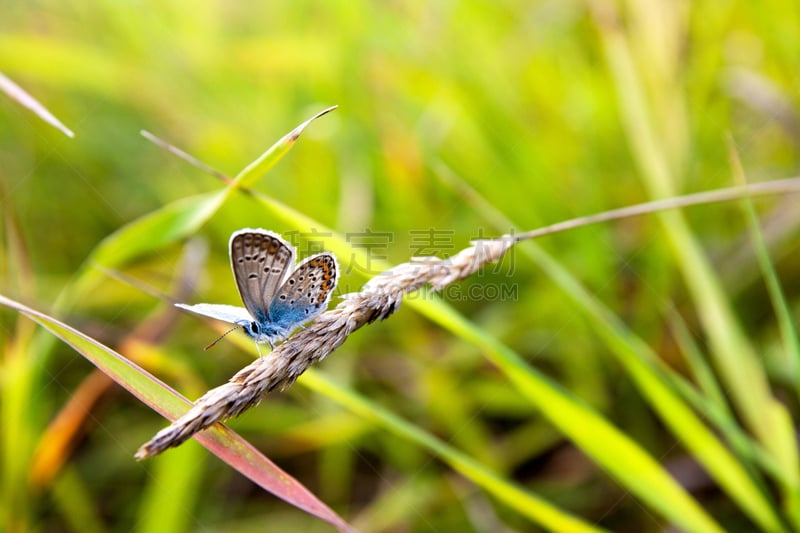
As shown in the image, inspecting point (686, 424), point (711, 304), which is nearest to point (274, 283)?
point (686, 424)

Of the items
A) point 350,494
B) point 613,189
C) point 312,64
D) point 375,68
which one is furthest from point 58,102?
point 613,189

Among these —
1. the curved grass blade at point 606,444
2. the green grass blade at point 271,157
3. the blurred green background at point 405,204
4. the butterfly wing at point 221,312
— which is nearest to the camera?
the butterfly wing at point 221,312

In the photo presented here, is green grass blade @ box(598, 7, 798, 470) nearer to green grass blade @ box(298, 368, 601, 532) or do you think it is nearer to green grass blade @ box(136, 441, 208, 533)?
green grass blade @ box(298, 368, 601, 532)

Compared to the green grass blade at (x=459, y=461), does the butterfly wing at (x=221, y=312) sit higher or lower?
higher

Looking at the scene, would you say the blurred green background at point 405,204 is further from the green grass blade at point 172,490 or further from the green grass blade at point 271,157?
the green grass blade at point 271,157

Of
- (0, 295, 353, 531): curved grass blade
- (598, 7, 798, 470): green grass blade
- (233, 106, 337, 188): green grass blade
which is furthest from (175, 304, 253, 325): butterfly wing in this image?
(598, 7, 798, 470): green grass blade

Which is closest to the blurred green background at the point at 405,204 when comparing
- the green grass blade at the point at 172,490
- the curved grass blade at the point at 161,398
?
the green grass blade at the point at 172,490

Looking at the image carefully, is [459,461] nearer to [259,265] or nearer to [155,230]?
[259,265]
